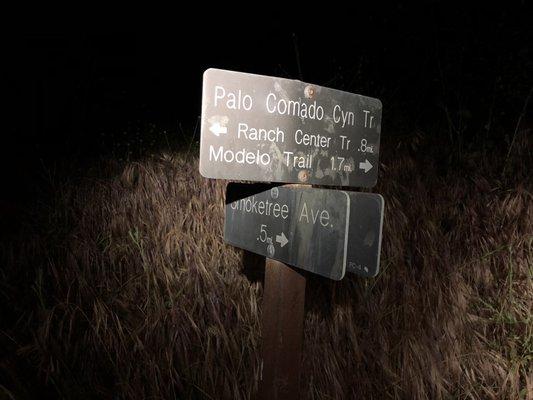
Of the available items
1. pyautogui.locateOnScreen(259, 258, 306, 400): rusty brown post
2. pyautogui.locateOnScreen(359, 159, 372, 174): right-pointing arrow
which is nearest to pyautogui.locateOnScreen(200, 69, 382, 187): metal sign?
pyautogui.locateOnScreen(359, 159, 372, 174): right-pointing arrow

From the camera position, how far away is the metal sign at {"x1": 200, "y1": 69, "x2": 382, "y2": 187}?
42.6 inches

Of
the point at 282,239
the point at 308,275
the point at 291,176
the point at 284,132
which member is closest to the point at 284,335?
the point at 282,239

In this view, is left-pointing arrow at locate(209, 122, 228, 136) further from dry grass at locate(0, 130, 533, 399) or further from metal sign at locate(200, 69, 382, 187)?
dry grass at locate(0, 130, 533, 399)

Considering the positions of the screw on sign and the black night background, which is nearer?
the screw on sign

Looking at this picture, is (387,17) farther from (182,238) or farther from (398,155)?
(182,238)

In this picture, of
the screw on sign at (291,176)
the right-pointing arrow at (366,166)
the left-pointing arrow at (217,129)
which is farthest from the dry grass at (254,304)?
the left-pointing arrow at (217,129)

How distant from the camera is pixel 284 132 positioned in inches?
45.5

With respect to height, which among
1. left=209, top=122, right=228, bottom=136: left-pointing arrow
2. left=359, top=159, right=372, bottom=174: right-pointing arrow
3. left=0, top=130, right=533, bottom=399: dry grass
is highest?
left=209, top=122, right=228, bottom=136: left-pointing arrow

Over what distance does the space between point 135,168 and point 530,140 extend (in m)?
2.98

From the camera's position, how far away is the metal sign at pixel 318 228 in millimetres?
1052

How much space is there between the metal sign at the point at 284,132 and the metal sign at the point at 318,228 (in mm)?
91

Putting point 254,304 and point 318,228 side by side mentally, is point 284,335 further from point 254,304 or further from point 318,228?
point 254,304

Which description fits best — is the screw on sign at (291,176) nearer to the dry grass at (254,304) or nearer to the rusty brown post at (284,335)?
the rusty brown post at (284,335)

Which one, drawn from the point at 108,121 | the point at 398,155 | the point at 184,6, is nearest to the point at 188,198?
the point at 398,155
